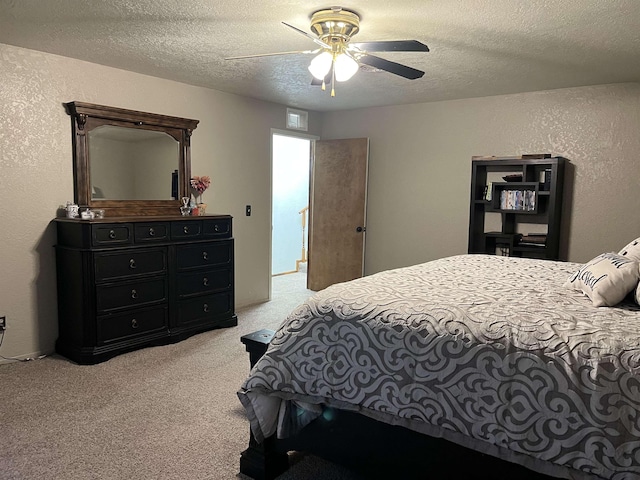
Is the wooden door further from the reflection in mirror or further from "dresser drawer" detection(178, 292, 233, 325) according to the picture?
the reflection in mirror

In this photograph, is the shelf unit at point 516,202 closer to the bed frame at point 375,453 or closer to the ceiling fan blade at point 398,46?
the ceiling fan blade at point 398,46

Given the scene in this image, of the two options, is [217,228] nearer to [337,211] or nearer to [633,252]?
[337,211]

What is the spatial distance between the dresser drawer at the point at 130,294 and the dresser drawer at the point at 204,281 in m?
0.18

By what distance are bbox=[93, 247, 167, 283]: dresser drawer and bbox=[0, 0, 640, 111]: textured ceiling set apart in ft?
4.79

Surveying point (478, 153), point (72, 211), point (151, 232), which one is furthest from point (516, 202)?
point (72, 211)

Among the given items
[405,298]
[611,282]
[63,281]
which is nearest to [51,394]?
[63,281]

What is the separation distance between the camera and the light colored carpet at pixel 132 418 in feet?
7.18

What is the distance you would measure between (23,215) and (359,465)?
9.84ft

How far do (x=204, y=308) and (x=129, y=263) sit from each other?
83 centimetres

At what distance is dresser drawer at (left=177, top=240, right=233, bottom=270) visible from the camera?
4008 mm

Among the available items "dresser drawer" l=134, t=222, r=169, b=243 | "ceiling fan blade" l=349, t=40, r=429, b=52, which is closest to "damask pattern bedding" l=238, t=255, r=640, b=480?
"ceiling fan blade" l=349, t=40, r=429, b=52

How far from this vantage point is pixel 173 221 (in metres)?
3.92

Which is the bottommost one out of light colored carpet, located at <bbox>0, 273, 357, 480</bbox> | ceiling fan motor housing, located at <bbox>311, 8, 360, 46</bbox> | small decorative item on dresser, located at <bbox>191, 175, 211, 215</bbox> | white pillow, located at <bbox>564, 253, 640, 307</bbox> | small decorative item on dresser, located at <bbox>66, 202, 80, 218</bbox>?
light colored carpet, located at <bbox>0, 273, 357, 480</bbox>

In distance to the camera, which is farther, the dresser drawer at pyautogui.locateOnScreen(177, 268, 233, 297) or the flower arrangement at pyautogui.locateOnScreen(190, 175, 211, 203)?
the flower arrangement at pyautogui.locateOnScreen(190, 175, 211, 203)
